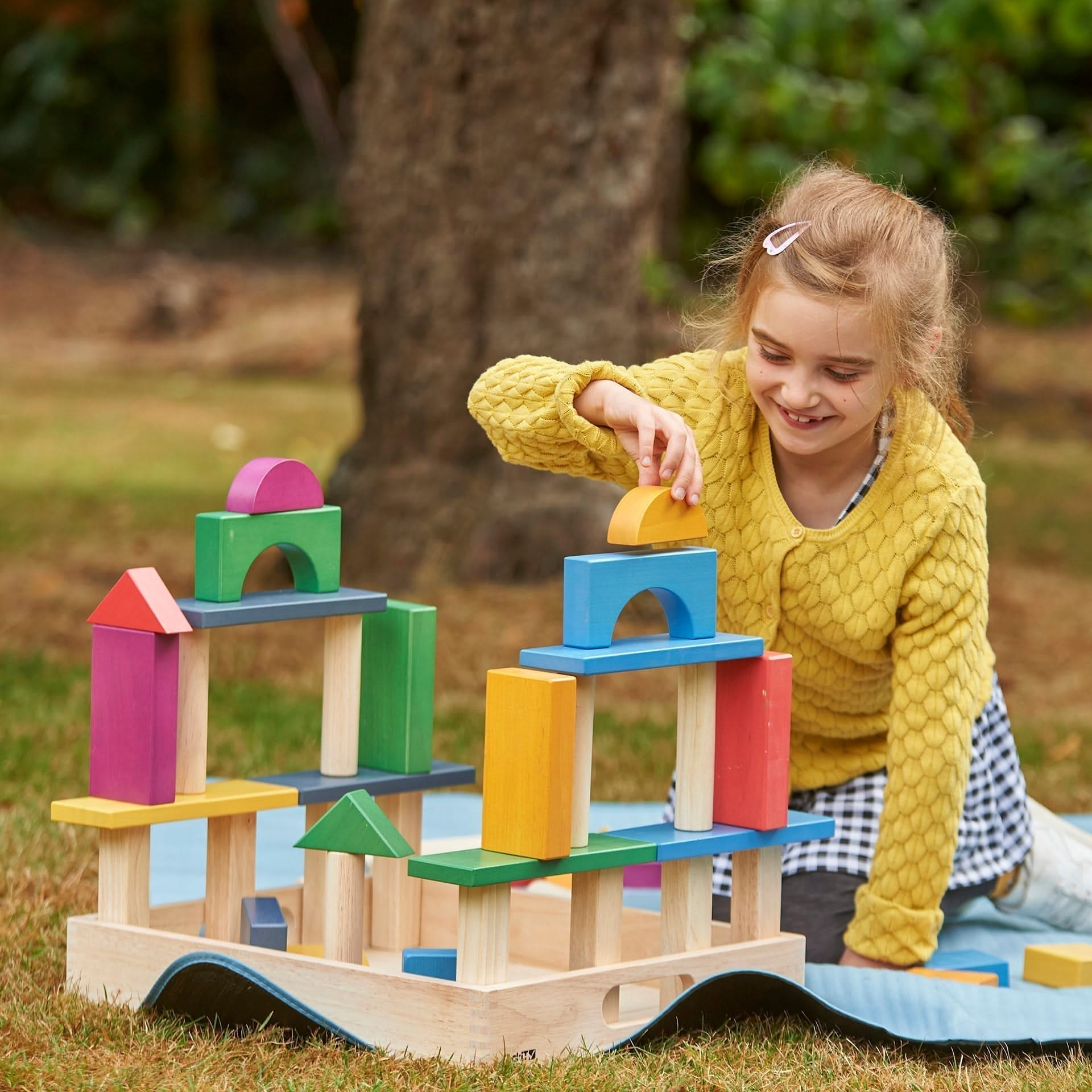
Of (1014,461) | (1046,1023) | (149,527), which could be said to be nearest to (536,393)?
(1046,1023)

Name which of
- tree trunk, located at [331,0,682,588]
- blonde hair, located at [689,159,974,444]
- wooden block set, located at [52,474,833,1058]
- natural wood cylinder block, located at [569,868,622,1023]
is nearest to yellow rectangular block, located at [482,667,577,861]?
wooden block set, located at [52,474,833,1058]

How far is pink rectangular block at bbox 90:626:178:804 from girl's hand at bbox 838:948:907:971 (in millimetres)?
1025

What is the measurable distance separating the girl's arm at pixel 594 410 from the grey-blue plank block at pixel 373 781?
1.55ft

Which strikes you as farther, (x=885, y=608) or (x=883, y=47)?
(x=883, y=47)

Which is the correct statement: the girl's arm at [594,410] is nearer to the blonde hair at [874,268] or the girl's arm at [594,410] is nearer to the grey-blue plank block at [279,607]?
the blonde hair at [874,268]

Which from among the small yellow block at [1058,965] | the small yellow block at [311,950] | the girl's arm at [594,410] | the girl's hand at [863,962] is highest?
the girl's arm at [594,410]

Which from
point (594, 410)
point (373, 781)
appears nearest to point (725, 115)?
point (594, 410)

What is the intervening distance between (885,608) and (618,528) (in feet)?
1.76

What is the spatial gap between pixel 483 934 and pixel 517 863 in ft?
0.31

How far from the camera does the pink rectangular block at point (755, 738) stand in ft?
7.38

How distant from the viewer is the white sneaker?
292 cm

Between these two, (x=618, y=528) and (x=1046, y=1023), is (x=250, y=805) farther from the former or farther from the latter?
(x=1046, y=1023)

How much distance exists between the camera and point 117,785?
223 cm

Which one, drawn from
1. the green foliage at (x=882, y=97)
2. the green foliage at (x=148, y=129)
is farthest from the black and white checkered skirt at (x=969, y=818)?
the green foliage at (x=148, y=129)
